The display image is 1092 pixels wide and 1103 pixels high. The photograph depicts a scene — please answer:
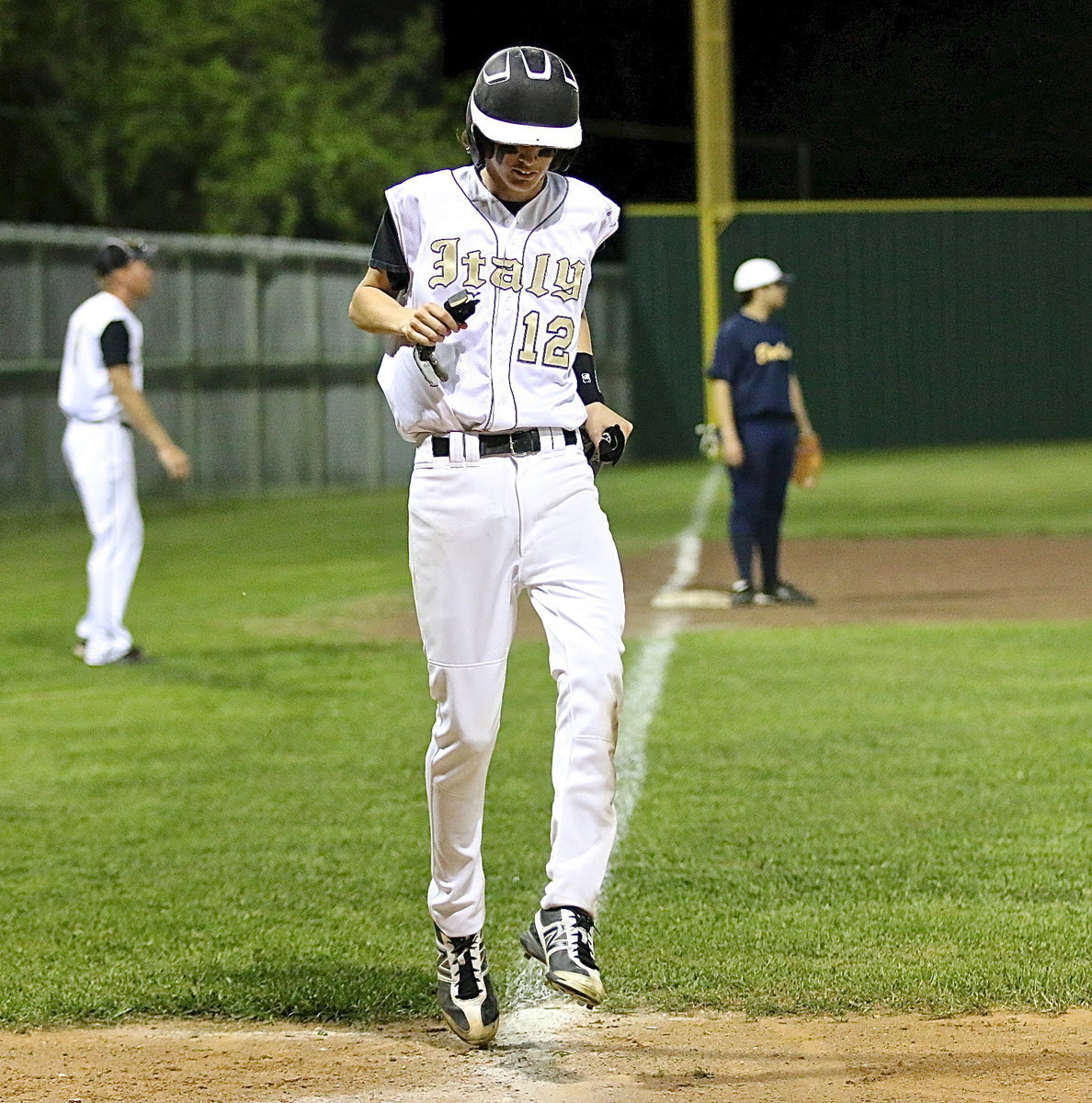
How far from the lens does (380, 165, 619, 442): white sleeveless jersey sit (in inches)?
173

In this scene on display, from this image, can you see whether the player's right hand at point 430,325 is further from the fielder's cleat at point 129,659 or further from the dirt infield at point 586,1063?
the fielder's cleat at point 129,659

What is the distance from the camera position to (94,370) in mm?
10172

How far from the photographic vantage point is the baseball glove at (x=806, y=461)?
1326 cm

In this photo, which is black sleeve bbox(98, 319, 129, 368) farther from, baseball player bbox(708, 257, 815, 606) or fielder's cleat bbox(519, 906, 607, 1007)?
fielder's cleat bbox(519, 906, 607, 1007)

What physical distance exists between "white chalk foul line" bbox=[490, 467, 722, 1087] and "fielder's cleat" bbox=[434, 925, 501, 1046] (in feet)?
0.28

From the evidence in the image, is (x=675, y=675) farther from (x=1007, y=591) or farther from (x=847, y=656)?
(x=1007, y=591)

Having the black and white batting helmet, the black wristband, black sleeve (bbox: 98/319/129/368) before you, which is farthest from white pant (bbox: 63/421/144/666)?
the black and white batting helmet

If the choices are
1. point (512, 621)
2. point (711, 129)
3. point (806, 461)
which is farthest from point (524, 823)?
point (711, 129)

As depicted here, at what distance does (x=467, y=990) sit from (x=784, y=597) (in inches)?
325

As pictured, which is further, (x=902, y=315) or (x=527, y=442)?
(x=902, y=315)

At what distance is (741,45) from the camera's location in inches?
1623

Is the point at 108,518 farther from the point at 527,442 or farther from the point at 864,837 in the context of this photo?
the point at 527,442

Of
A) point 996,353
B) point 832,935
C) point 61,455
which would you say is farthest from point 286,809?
point 996,353

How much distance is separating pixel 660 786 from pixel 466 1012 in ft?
9.61
